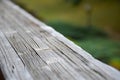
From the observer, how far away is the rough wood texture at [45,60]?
1.41 metres

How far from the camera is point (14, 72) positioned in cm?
145

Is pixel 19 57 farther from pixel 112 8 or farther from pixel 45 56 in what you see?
pixel 112 8

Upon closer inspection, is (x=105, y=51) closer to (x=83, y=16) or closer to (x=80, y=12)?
(x=83, y=16)

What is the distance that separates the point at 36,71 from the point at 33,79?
0.33 ft

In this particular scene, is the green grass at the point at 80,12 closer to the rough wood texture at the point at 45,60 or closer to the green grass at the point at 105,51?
the green grass at the point at 105,51

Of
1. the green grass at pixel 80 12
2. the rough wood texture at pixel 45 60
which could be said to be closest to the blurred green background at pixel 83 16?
the green grass at pixel 80 12

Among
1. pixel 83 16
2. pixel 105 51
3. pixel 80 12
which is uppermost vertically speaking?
pixel 80 12

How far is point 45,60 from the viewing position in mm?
1620

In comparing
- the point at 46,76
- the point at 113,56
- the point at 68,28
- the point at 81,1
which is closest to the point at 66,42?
the point at 46,76

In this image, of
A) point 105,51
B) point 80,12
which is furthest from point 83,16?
point 105,51

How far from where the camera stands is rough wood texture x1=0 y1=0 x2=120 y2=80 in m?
1.41

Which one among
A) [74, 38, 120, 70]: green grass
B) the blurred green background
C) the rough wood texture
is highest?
the blurred green background

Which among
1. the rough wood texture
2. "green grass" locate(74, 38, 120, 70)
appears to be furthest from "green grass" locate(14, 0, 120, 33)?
the rough wood texture

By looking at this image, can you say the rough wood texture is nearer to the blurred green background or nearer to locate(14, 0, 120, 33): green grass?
the blurred green background
